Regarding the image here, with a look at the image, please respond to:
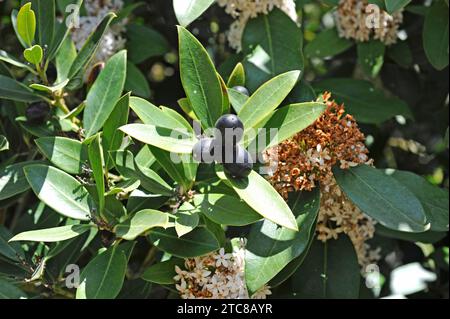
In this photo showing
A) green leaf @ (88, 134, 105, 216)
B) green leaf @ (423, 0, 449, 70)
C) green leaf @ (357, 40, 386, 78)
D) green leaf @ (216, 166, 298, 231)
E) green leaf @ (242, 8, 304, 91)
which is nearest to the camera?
green leaf @ (216, 166, 298, 231)

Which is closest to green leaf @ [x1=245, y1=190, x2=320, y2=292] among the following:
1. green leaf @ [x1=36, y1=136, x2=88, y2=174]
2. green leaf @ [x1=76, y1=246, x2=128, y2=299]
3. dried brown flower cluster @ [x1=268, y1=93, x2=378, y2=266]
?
dried brown flower cluster @ [x1=268, y1=93, x2=378, y2=266]

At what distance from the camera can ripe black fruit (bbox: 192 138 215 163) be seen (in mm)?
1393

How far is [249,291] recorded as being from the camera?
1479 millimetres

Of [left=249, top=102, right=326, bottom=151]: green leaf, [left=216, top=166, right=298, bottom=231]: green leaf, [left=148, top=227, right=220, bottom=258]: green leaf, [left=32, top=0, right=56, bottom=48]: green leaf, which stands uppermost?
[left=32, top=0, right=56, bottom=48]: green leaf

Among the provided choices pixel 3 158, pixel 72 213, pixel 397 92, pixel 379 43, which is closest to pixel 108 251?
pixel 72 213

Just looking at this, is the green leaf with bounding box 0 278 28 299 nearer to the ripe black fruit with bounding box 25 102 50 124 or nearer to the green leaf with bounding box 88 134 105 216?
the green leaf with bounding box 88 134 105 216

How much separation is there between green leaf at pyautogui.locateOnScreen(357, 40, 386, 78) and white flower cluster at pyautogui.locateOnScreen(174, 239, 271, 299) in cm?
70

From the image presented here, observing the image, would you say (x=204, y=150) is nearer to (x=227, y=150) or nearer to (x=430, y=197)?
(x=227, y=150)

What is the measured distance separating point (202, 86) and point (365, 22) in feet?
2.20

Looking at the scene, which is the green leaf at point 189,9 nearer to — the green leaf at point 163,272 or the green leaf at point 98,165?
the green leaf at point 98,165

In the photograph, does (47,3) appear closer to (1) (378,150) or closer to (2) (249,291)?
(2) (249,291)

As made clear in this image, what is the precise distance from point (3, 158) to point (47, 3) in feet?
1.45

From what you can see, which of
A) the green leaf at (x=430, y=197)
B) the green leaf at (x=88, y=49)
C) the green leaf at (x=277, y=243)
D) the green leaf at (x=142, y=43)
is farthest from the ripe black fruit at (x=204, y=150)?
the green leaf at (x=142, y=43)

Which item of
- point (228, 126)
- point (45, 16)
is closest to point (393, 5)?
point (228, 126)
